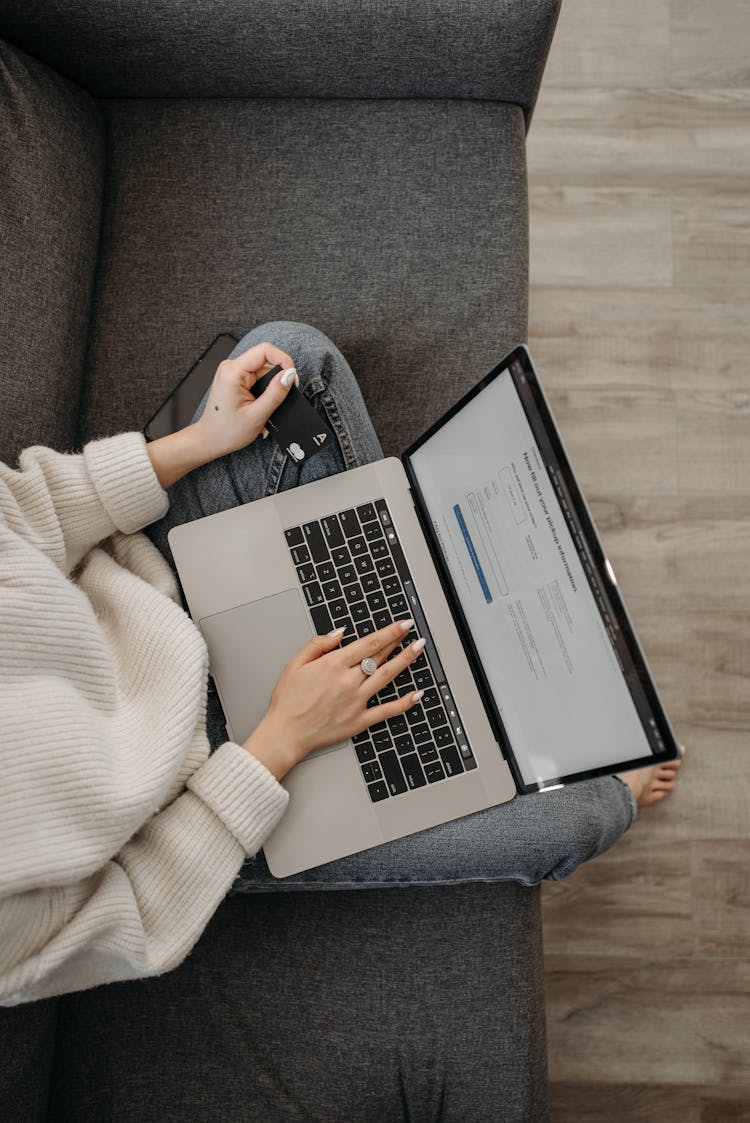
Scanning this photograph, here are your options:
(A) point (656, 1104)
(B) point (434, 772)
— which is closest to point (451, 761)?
(B) point (434, 772)

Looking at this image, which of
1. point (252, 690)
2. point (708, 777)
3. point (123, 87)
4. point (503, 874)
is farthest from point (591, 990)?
point (123, 87)

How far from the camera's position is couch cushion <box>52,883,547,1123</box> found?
948mm

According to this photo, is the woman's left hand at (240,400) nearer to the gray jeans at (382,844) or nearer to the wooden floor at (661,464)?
the gray jeans at (382,844)

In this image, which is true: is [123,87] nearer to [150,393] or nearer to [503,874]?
[150,393]

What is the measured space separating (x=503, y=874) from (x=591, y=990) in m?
0.54

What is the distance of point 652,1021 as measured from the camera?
129 centimetres

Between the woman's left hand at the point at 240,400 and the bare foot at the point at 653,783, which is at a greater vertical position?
the woman's left hand at the point at 240,400

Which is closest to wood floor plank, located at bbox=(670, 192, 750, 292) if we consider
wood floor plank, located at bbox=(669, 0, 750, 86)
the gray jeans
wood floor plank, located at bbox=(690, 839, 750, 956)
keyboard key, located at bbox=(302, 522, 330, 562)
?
wood floor plank, located at bbox=(669, 0, 750, 86)

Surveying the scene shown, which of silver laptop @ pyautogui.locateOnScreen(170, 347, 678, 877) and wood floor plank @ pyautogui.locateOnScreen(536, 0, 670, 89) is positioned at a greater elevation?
wood floor plank @ pyautogui.locateOnScreen(536, 0, 670, 89)

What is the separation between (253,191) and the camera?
1136 millimetres

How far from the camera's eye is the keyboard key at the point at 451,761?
92cm

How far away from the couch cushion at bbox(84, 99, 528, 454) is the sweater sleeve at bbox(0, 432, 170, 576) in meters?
0.18

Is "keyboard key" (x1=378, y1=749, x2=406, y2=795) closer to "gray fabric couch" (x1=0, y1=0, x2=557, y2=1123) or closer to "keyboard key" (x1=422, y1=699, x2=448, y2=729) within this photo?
"keyboard key" (x1=422, y1=699, x2=448, y2=729)

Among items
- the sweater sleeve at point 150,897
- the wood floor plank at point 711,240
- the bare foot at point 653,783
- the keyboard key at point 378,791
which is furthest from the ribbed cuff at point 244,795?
the wood floor plank at point 711,240
